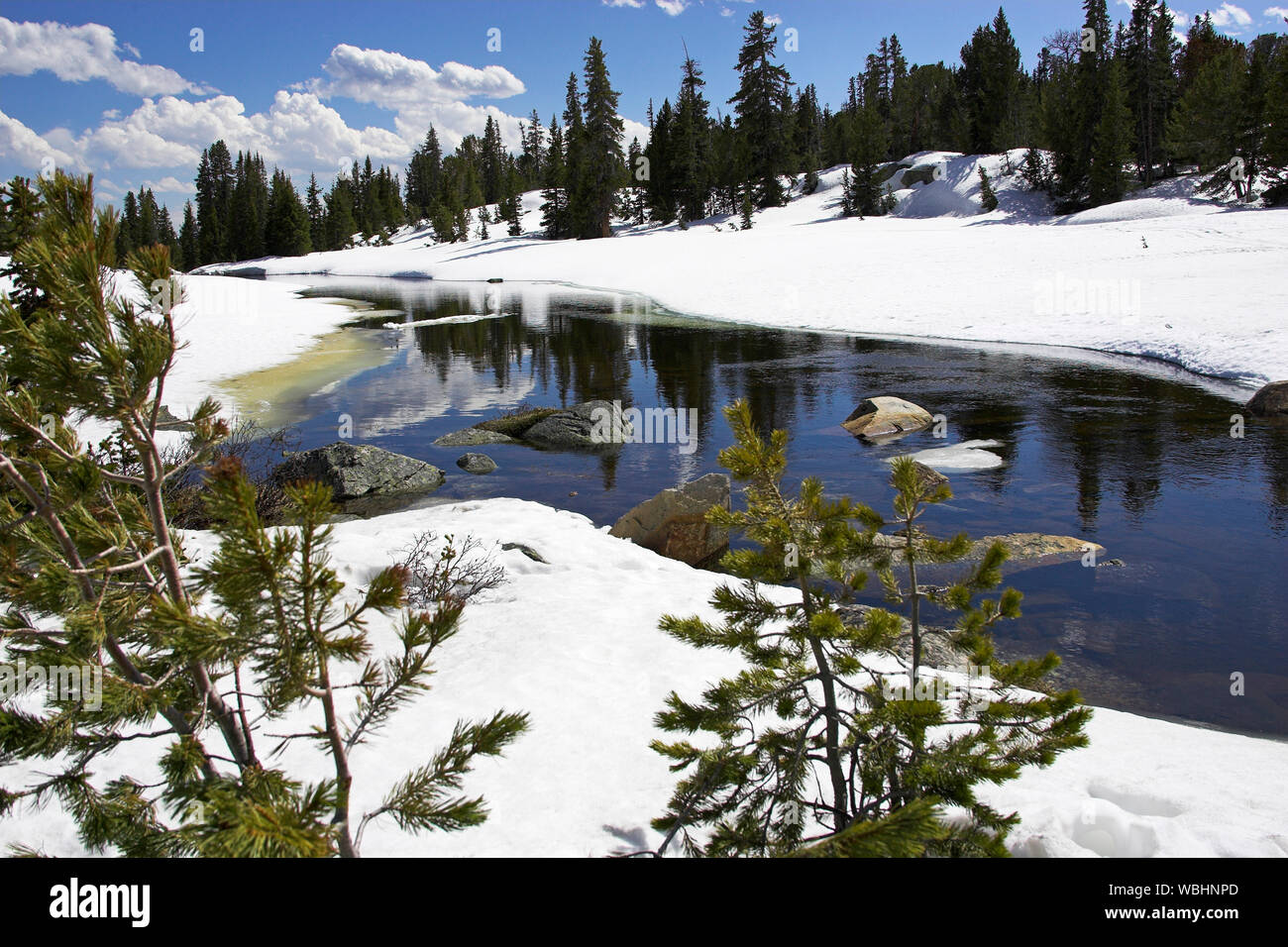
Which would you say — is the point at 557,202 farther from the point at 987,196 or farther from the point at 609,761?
the point at 609,761

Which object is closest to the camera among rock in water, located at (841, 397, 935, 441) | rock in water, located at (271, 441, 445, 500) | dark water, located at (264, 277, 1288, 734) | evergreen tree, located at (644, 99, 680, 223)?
dark water, located at (264, 277, 1288, 734)

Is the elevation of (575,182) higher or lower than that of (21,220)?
higher

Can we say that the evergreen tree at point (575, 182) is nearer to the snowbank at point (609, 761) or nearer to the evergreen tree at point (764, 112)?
the evergreen tree at point (764, 112)

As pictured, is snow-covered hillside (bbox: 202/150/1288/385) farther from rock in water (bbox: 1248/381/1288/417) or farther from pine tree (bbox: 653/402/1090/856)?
pine tree (bbox: 653/402/1090/856)

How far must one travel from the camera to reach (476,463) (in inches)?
478

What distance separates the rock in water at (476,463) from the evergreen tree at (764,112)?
64992 millimetres

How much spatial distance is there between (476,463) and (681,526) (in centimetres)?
457

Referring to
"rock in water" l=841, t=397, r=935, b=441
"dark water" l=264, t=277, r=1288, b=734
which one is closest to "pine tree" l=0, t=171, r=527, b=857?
"dark water" l=264, t=277, r=1288, b=734

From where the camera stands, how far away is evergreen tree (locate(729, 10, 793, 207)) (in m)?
71.8

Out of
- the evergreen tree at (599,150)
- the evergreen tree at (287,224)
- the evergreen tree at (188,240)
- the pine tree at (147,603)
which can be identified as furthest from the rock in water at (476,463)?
the evergreen tree at (188,240)

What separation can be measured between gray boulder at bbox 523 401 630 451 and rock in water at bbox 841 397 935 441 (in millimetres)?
3952

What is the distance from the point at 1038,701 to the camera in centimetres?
276

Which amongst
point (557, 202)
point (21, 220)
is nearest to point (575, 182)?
point (557, 202)
